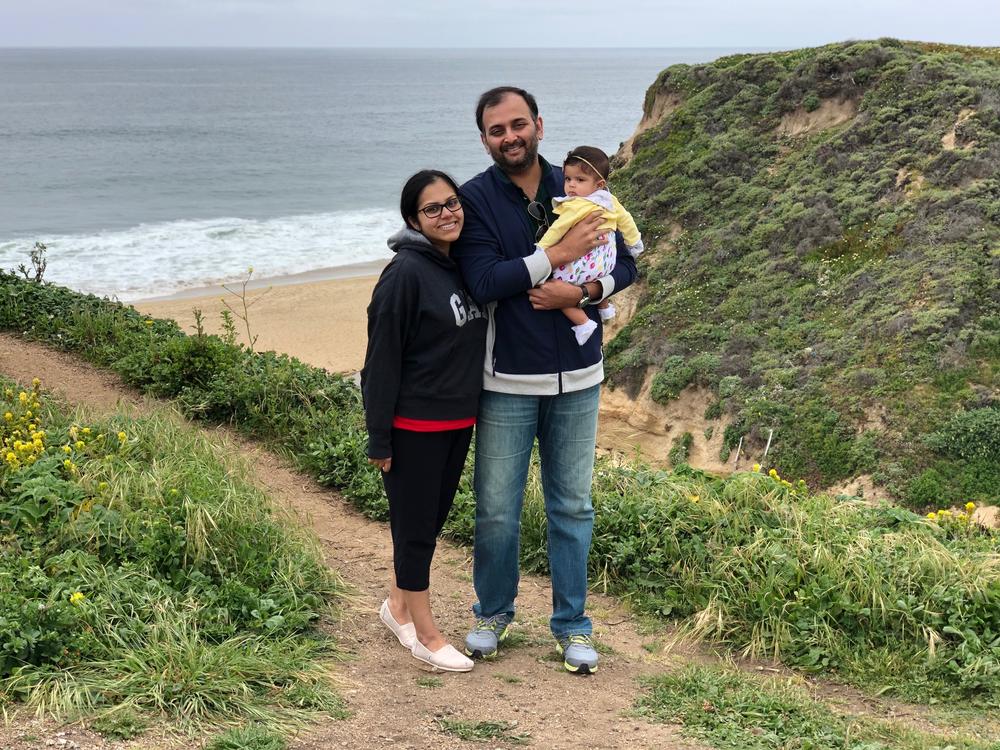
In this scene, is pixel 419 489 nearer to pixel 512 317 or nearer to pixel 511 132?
pixel 512 317

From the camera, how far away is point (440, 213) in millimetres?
3604

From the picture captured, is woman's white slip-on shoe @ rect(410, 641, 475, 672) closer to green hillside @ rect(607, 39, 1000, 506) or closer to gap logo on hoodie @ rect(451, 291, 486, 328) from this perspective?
gap logo on hoodie @ rect(451, 291, 486, 328)

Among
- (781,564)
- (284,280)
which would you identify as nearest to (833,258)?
(781,564)

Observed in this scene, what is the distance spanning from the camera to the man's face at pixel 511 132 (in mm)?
3598

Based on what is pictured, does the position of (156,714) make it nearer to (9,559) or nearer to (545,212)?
(9,559)

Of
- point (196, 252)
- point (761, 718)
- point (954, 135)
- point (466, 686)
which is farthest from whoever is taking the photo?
point (196, 252)

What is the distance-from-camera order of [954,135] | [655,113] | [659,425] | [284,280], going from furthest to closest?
1. [284,280]
2. [655,113]
3. [954,135]
4. [659,425]

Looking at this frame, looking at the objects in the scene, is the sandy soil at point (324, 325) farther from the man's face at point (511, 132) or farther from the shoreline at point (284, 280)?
the man's face at point (511, 132)

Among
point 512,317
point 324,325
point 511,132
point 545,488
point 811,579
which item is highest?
point 511,132

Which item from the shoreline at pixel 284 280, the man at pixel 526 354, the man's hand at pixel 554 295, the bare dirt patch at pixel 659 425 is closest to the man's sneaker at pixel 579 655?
the man at pixel 526 354

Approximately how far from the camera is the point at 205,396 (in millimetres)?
7250

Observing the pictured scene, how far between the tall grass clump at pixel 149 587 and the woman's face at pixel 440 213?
1656 mm

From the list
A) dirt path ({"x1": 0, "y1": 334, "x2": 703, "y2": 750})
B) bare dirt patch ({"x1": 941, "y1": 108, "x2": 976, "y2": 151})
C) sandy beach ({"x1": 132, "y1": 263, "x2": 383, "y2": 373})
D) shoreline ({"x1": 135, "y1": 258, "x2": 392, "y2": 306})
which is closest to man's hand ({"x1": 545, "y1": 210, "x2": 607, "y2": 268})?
dirt path ({"x1": 0, "y1": 334, "x2": 703, "y2": 750})

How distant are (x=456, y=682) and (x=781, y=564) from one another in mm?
1619
